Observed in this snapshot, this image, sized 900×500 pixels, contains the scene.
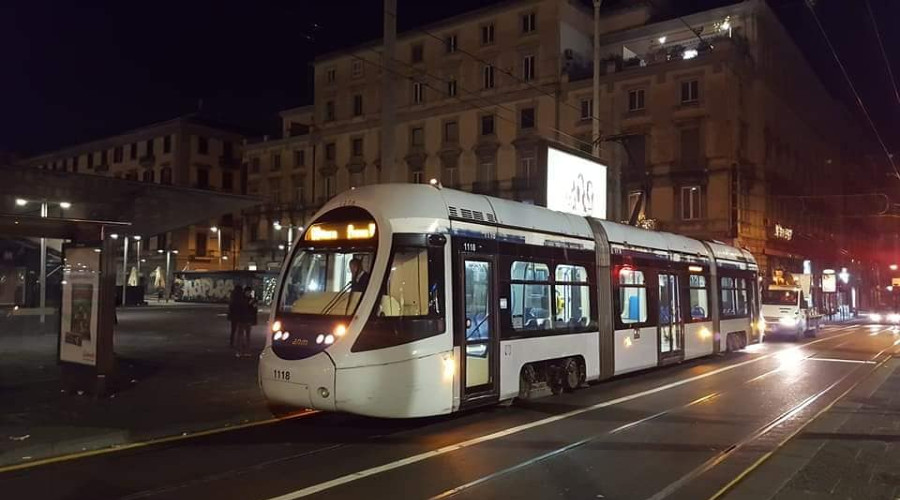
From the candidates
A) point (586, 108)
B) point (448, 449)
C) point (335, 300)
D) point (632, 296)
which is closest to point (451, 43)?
point (586, 108)

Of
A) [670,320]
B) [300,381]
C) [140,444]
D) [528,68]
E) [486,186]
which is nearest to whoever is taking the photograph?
[140,444]

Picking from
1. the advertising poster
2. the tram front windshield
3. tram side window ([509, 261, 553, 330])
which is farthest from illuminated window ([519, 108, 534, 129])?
the tram front windshield

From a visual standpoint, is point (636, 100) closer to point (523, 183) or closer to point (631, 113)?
point (631, 113)

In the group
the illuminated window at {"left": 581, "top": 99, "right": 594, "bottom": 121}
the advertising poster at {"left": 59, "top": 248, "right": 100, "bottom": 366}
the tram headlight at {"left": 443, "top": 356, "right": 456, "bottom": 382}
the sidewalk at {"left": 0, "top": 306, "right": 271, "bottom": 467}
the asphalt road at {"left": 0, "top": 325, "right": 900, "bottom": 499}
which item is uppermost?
the illuminated window at {"left": 581, "top": 99, "right": 594, "bottom": 121}

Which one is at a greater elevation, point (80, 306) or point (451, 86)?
point (451, 86)

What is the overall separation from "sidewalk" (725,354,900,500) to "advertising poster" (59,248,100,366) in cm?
958

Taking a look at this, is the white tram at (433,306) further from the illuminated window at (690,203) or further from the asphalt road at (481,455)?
the illuminated window at (690,203)

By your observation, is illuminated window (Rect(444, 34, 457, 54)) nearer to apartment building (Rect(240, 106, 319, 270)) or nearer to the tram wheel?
apartment building (Rect(240, 106, 319, 270))

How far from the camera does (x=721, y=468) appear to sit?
7.44 m

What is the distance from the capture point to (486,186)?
167 feet

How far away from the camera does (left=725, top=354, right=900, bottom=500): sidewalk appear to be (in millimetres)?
6565

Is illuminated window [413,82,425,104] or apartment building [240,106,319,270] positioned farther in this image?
apartment building [240,106,319,270]

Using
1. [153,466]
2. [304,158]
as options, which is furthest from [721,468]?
[304,158]

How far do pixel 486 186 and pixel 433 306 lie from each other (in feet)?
139
